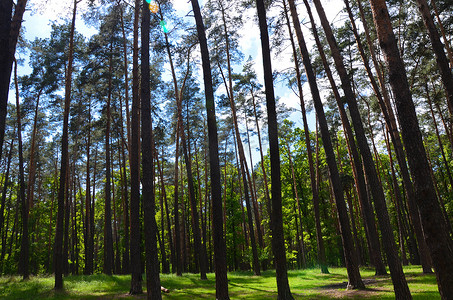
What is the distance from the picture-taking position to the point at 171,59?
1962cm

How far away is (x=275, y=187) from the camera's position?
8.58 m

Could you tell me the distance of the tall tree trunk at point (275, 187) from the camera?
8131 mm

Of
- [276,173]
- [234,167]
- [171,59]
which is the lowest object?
[276,173]

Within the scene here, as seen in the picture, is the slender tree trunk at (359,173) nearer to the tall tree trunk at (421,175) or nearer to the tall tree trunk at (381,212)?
the tall tree trunk at (381,212)

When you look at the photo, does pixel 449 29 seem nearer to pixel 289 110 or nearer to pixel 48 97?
pixel 289 110

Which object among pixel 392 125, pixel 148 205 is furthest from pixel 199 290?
pixel 392 125

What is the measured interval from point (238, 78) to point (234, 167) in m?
14.2

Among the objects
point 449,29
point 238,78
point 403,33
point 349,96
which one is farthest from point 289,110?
point 349,96

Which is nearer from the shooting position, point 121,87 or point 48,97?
point 121,87

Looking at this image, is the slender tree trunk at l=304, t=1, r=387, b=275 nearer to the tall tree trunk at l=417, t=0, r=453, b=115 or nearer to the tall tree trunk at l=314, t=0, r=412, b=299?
the tall tree trunk at l=314, t=0, r=412, b=299

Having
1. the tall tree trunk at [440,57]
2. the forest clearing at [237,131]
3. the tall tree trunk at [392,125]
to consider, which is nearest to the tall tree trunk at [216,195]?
the forest clearing at [237,131]

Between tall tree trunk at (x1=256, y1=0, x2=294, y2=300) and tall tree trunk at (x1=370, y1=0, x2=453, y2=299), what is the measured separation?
3.87 m

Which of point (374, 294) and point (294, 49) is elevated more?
point (294, 49)

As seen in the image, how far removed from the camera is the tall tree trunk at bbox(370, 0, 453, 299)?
173 inches
